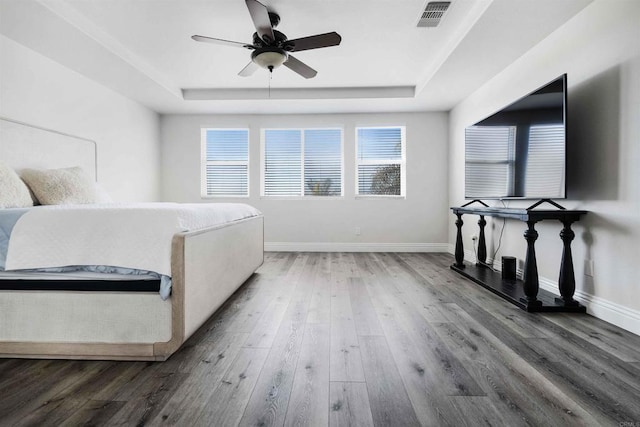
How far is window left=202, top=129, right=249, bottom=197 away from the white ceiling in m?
0.80

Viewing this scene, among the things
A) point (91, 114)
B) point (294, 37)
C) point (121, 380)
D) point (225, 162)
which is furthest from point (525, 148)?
point (91, 114)

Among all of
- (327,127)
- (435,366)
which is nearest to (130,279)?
(435,366)

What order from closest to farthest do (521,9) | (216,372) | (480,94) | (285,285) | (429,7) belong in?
(216,372), (521,9), (429,7), (285,285), (480,94)

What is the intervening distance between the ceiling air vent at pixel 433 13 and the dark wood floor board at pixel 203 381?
2.74 m

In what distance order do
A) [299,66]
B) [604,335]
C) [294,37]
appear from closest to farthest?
[604,335]
[299,66]
[294,37]

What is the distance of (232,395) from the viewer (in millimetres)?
1200

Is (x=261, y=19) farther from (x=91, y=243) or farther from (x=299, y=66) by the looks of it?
(x=91, y=243)

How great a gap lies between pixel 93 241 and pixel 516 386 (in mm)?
2043

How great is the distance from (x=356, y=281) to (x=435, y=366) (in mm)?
1586

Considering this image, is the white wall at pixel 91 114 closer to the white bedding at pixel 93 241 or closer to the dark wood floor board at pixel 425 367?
the white bedding at pixel 93 241

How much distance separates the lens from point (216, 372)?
1372mm

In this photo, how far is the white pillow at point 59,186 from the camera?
7.53 ft

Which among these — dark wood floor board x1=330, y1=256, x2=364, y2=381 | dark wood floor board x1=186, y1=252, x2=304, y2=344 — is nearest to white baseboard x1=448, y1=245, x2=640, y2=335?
dark wood floor board x1=330, y1=256, x2=364, y2=381

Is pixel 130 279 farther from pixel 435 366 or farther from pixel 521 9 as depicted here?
pixel 521 9
